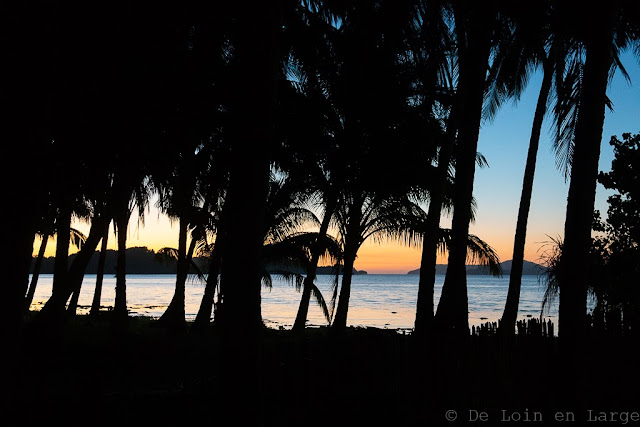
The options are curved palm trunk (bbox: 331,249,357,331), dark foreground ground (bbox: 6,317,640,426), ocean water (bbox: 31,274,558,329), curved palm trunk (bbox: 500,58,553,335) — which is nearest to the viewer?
dark foreground ground (bbox: 6,317,640,426)

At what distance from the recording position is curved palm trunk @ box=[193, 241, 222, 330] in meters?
17.8

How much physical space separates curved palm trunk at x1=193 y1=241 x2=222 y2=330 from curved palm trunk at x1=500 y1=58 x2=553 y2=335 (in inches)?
327

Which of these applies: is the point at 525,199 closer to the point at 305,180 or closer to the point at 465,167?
the point at 465,167

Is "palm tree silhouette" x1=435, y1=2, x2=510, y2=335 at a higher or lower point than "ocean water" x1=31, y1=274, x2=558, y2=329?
higher

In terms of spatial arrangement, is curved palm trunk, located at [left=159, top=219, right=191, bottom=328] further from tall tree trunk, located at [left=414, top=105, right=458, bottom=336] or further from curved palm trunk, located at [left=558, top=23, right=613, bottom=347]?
curved palm trunk, located at [left=558, top=23, right=613, bottom=347]

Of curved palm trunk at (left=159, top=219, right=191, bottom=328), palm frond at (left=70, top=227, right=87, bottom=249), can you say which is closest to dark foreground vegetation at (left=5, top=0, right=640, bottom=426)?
curved palm trunk at (left=159, top=219, right=191, bottom=328)

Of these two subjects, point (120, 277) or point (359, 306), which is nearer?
point (120, 277)

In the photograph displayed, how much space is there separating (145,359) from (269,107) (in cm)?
855

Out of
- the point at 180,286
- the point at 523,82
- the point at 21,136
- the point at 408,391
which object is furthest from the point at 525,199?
the point at 21,136

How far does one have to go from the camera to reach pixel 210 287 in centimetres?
1845

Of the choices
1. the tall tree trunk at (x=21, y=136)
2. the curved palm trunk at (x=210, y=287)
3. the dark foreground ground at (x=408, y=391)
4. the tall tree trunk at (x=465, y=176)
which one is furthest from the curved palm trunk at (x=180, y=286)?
the tall tree trunk at (x=21, y=136)

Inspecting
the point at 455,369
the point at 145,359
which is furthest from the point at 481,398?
the point at 145,359

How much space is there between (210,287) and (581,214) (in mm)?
13368

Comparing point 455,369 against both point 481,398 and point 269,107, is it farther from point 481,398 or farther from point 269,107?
point 269,107
